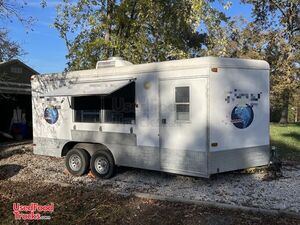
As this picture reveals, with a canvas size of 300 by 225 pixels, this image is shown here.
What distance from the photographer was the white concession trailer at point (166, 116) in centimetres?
797

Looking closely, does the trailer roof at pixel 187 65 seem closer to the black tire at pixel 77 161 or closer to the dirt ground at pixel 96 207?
the black tire at pixel 77 161

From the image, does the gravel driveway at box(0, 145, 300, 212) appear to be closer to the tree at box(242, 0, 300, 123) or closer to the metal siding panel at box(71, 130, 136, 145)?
the metal siding panel at box(71, 130, 136, 145)

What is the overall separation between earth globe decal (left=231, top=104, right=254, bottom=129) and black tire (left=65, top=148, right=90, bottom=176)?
3.91m

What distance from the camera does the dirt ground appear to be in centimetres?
629

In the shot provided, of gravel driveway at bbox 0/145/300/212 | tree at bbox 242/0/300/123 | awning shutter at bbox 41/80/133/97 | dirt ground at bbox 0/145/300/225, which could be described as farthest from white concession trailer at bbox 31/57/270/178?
tree at bbox 242/0/300/123

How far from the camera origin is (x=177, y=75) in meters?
8.29

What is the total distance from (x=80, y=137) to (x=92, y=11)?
605 centimetres

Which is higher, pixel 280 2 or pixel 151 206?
pixel 280 2

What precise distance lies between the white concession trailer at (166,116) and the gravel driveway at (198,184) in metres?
0.38

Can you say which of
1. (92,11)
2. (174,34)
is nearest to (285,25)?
(174,34)

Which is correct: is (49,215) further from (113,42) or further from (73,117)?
(113,42)

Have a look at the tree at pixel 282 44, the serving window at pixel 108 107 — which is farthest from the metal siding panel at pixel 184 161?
the tree at pixel 282 44

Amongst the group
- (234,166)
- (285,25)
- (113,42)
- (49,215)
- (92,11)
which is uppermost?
(285,25)

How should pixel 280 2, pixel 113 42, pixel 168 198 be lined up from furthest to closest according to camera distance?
pixel 280 2
pixel 113 42
pixel 168 198
